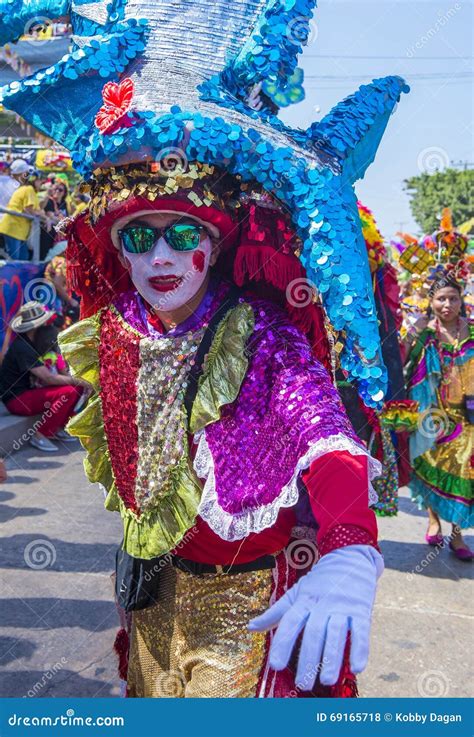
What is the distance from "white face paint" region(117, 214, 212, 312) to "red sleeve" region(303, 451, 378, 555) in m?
0.60

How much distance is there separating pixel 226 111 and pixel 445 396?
368 centimetres

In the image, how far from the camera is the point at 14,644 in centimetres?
348

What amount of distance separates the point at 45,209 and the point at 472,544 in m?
6.21

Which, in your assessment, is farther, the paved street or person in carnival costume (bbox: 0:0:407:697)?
the paved street

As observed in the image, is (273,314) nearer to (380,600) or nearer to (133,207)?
(133,207)

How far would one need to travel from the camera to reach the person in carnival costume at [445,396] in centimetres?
503

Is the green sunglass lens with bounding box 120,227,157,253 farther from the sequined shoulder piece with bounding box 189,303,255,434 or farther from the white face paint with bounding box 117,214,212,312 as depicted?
the sequined shoulder piece with bounding box 189,303,255,434

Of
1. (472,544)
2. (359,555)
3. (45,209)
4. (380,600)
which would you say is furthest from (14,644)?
(45,209)

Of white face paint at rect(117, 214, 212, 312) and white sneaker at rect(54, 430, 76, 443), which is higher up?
white face paint at rect(117, 214, 212, 312)

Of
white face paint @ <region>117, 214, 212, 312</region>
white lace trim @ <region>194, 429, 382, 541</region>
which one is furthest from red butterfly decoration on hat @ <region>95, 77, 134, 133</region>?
white lace trim @ <region>194, 429, 382, 541</region>

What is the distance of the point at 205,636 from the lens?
198cm

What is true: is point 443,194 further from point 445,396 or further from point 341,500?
→ point 341,500

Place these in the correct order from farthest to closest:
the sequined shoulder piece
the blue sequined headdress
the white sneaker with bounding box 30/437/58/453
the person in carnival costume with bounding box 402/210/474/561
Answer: the white sneaker with bounding box 30/437/58/453 → the person in carnival costume with bounding box 402/210/474/561 → the sequined shoulder piece → the blue sequined headdress

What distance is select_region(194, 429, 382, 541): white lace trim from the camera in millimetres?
1616
